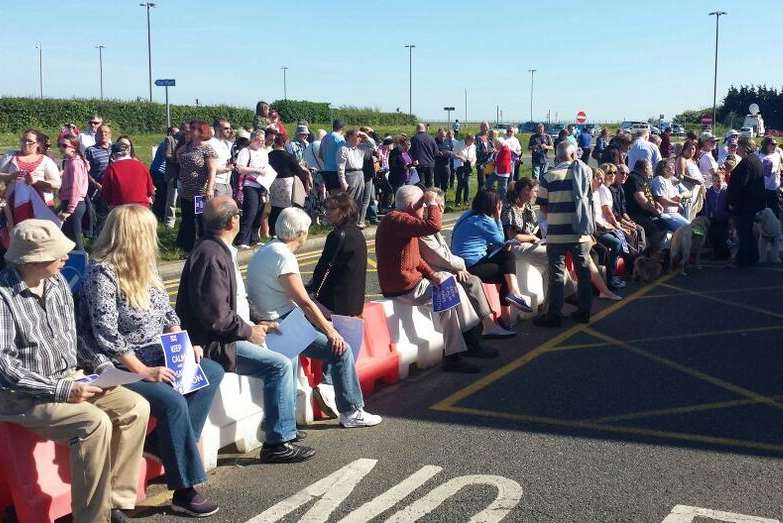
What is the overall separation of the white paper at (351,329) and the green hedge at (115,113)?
40.6 meters

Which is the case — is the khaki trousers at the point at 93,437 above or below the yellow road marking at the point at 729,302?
above

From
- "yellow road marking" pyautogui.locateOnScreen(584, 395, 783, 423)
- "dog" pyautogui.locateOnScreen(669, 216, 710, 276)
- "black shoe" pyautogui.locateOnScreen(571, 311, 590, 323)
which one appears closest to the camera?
"yellow road marking" pyautogui.locateOnScreen(584, 395, 783, 423)

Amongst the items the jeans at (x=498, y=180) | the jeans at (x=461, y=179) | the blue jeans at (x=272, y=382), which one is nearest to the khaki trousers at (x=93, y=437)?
the blue jeans at (x=272, y=382)

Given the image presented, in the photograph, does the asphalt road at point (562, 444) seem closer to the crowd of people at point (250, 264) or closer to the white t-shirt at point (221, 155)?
the crowd of people at point (250, 264)

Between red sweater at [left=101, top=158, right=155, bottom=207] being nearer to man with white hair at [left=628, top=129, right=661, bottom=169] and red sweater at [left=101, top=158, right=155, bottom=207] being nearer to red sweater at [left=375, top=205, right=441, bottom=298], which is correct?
red sweater at [left=375, top=205, right=441, bottom=298]

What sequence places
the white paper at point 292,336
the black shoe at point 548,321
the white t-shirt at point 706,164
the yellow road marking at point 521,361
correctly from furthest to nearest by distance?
the white t-shirt at point 706,164 → the black shoe at point 548,321 → the yellow road marking at point 521,361 → the white paper at point 292,336

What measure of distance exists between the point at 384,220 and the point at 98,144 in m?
8.64

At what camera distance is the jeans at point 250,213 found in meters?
13.7

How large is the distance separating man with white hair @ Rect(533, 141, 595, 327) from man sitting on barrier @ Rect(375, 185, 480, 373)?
6.39ft

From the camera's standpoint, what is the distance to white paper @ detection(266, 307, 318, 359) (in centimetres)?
587

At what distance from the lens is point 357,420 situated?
627 cm

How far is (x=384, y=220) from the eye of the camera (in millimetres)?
7809

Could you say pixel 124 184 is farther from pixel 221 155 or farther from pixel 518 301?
pixel 518 301

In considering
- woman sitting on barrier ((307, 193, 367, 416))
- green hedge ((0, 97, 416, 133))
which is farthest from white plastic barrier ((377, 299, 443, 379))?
green hedge ((0, 97, 416, 133))
